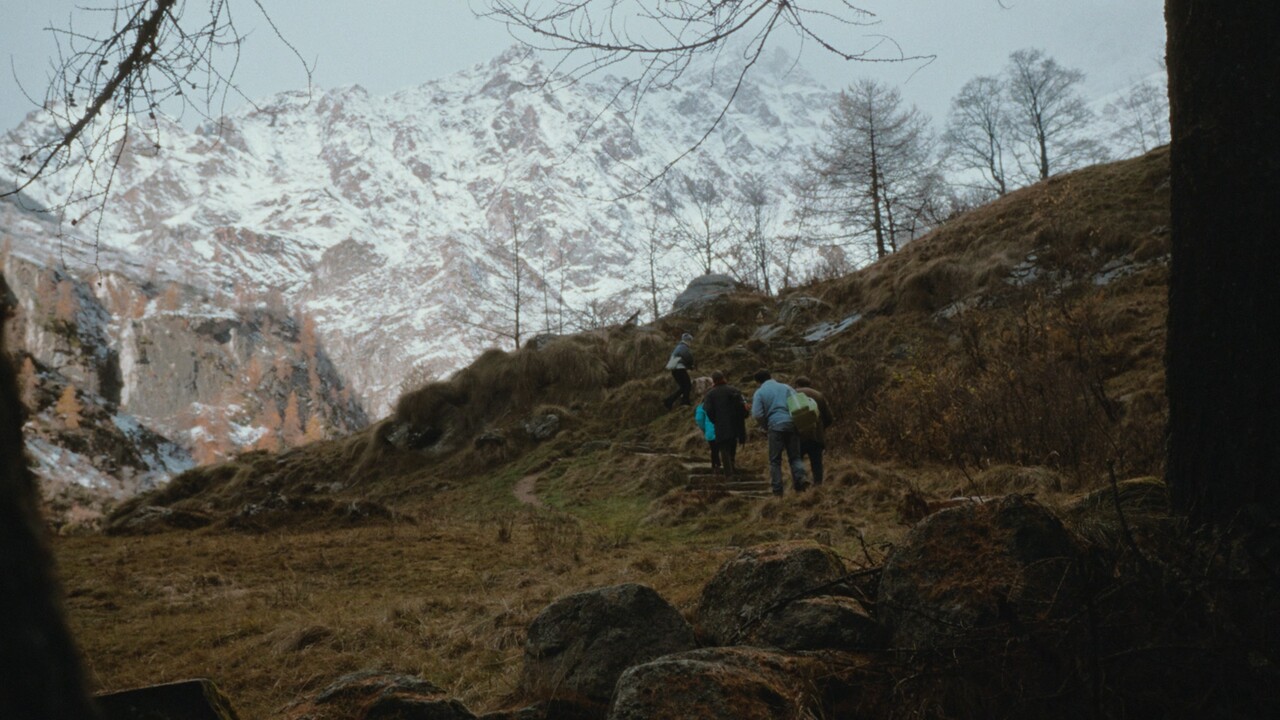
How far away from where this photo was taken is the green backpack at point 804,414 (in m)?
8.71

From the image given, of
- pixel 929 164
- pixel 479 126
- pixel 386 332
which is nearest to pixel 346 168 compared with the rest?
pixel 479 126

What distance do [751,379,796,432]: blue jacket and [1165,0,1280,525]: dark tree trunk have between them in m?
6.37

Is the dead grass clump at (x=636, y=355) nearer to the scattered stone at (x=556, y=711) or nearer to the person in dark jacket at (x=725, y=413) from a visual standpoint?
the person in dark jacket at (x=725, y=413)

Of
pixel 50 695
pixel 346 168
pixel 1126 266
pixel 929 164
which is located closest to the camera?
pixel 50 695

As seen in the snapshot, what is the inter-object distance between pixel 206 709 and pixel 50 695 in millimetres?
1583

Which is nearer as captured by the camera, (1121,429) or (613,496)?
(1121,429)

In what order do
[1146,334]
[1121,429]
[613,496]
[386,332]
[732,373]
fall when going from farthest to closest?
[386,332] → [732,373] → [613,496] → [1146,334] → [1121,429]

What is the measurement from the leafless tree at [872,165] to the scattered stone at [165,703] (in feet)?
77.5

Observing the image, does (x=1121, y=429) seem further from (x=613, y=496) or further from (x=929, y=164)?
(x=929, y=164)

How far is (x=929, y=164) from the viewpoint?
24.7m

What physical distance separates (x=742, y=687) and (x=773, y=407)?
701 centimetres

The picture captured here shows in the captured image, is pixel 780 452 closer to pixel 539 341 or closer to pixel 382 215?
pixel 539 341

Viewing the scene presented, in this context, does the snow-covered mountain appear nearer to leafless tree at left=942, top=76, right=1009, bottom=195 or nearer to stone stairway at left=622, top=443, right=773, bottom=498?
leafless tree at left=942, top=76, right=1009, bottom=195

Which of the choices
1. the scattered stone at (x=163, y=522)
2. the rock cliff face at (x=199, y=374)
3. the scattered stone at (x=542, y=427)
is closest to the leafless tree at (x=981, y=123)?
the scattered stone at (x=542, y=427)
